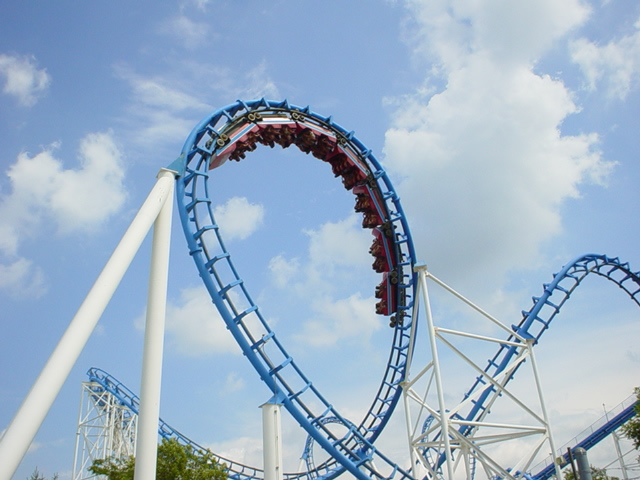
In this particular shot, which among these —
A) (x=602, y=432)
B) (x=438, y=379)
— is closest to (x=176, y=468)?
(x=438, y=379)

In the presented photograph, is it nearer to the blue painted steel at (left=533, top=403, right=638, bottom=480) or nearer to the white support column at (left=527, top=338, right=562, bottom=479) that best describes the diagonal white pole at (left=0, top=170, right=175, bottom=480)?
the white support column at (left=527, top=338, right=562, bottom=479)

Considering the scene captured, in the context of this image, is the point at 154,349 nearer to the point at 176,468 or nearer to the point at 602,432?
the point at 176,468

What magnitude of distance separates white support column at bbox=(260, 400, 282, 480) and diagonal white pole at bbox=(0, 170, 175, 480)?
347cm

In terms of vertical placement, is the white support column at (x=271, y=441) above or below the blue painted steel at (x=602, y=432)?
below

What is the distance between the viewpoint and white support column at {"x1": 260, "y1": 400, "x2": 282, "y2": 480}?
820cm

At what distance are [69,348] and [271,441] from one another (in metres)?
3.81

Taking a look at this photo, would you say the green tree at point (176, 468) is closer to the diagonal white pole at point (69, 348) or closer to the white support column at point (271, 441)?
the white support column at point (271, 441)

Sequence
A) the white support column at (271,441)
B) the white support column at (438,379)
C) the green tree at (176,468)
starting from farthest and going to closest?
the green tree at (176,468), the white support column at (438,379), the white support column at (271,441)

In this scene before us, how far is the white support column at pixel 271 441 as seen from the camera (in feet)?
26.9

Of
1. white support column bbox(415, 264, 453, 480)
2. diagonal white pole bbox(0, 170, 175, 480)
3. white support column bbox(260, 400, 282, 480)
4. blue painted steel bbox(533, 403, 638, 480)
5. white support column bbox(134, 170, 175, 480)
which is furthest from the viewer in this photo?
blue painted steel bbox(533, 403, 638, 480)

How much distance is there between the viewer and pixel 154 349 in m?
7.11

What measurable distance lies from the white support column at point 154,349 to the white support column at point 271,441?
1.92 metres

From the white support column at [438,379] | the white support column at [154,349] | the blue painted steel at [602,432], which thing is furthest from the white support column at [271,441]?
the blue painted steel at [602,432]

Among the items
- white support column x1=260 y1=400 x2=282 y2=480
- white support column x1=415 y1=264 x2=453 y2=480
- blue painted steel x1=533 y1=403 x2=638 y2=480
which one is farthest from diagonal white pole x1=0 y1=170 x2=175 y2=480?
A: blue painted steel x1=533 y1=403 x2=638 y2=480
